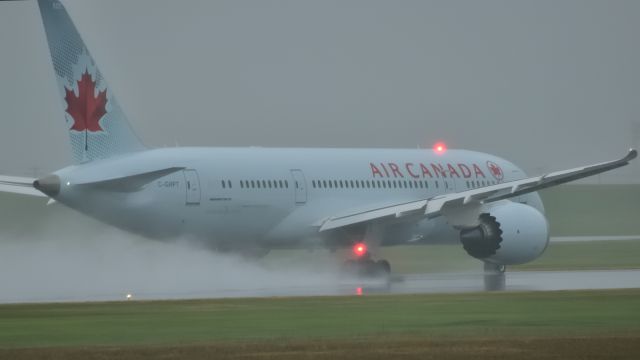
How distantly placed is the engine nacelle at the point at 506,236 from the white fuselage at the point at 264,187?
4613mm

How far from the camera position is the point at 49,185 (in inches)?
1494

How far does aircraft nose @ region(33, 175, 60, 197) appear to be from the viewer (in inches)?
1494

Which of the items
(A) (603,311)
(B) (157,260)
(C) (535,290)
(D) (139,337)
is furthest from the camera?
(B) (157,260)

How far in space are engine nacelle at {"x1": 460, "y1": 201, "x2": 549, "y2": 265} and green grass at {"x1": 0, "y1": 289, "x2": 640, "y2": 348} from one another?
24.4ft

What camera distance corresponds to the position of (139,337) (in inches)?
954

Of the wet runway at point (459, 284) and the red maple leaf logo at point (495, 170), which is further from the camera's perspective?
the red maple leaf logo at point (495, 170)

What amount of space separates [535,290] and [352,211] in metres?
10.5

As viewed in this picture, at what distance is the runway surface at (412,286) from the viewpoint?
116ft

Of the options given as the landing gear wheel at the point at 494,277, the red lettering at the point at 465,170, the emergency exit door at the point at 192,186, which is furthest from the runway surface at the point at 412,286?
the red lettering at the point at 465,170

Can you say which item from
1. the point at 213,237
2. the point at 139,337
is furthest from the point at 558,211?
the point at 139,337

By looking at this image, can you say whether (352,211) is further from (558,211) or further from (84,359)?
(558,211)

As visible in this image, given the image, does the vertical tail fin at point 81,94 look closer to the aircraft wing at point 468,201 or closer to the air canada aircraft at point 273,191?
the air canada aircraft at point 273,191

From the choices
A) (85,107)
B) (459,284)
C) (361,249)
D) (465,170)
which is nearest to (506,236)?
(459,284)

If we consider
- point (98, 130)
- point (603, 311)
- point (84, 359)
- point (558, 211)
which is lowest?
point (84, 359)
